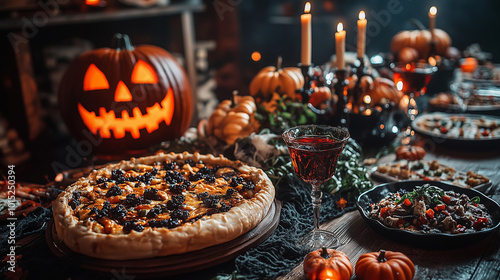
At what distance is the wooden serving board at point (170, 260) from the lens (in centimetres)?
150

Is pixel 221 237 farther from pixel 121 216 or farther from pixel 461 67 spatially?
pixel 461 67

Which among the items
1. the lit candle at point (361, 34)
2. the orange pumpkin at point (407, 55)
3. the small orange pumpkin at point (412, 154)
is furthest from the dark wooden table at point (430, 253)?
the orange pumpkin at point (407, 55)

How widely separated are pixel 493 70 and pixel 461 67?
34 centimetres

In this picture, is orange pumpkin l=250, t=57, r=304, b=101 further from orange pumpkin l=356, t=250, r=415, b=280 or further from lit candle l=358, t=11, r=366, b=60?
orange pumpkin l=356, t=250, r=415, b=280

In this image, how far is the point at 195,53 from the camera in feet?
20.5

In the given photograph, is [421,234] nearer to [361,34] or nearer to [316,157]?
[316,157]

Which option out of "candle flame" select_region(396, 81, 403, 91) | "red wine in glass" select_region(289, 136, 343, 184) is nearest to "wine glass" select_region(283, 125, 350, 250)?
"red wine in glass" select_region(289, 136, 343, 184)

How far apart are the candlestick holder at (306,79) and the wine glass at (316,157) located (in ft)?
2.72

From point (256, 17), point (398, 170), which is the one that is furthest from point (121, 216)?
point (256, 17)

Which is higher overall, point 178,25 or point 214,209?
point 178,25

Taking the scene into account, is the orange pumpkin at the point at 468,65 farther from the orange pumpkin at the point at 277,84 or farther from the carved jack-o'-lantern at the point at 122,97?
the carved jack-o'-lantern at the point at 122,97

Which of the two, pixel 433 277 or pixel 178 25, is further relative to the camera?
pixel 178 25

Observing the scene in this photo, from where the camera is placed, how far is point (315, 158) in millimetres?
1668

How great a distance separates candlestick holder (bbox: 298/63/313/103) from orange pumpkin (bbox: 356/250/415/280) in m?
1.35
